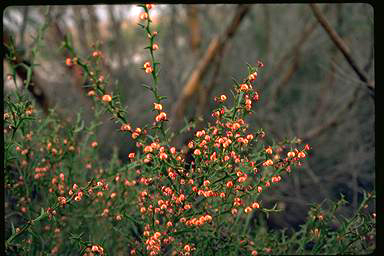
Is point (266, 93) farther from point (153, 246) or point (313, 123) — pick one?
point (153, 246)

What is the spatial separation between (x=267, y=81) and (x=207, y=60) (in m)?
1.68

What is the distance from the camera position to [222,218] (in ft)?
5.80

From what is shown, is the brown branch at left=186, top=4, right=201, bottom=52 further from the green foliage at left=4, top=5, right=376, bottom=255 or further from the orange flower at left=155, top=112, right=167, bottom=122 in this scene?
the orange flower at left=155, top=112, right=167, bottom=122

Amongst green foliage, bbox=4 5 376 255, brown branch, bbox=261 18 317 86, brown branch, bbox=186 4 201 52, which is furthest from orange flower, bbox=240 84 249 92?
brown branch, bbox=186 4 201 52

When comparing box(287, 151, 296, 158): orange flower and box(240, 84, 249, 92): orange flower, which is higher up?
box(240, 84, 249, 92): orange flower

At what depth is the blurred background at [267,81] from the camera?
12.8 ft

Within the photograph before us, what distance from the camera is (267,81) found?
530 cm

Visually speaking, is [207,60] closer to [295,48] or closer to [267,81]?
[295,48]

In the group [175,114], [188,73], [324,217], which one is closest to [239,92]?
[324,217]

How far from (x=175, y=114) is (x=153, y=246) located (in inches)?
104

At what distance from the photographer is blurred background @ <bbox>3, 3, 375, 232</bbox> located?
3.90 meters

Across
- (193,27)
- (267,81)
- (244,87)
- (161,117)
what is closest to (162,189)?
(161,117)

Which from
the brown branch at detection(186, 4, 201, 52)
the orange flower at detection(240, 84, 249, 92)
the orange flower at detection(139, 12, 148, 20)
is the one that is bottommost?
the orange flower at detection(240, 84, 249, 92)

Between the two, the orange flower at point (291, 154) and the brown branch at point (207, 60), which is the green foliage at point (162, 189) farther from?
the brown branch at point (207, 60)
